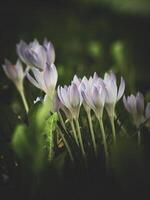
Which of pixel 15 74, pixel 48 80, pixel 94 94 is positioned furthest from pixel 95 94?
pixel 15 74

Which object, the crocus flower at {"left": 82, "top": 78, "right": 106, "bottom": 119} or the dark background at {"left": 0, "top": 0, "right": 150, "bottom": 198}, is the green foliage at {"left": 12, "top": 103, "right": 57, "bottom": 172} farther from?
the dark background at {"left": 0, "top": 0, "right": 150, "bottom": 198}

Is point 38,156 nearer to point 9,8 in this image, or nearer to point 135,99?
point 135,99

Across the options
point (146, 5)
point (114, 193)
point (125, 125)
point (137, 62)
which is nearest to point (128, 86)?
point (125, 125)

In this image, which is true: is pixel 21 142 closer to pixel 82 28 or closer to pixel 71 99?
pixel 71 99

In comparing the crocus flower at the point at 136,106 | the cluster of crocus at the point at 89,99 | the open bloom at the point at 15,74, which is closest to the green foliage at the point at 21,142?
the cluster of crocus at the point at 89,99

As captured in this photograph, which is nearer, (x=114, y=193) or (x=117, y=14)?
(x=114, y=193)

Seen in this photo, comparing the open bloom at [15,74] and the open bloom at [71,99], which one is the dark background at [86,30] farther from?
the open bloom at [71,99]
